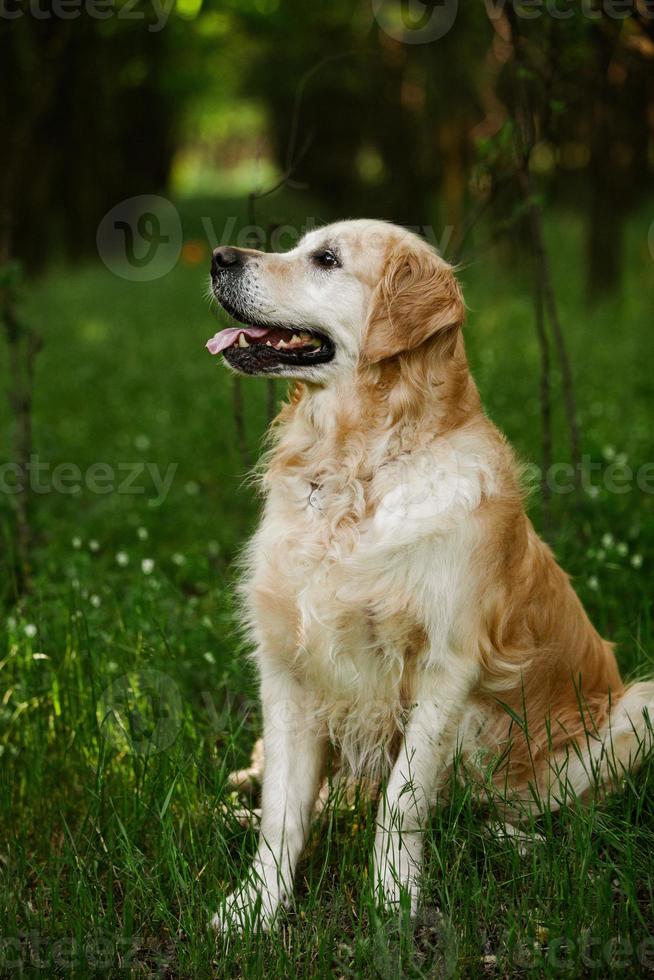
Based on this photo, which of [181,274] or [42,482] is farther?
[181,274]

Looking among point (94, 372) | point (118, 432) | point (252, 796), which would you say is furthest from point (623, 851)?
point (94, 372)

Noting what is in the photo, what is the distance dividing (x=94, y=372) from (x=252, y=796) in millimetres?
6961

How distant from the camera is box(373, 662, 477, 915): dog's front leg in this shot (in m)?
2.56

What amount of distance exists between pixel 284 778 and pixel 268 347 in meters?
1.27

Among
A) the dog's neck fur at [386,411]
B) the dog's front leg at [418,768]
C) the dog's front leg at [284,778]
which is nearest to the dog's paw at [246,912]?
the dog's front leg at [284,778]

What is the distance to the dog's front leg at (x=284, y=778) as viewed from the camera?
8.73 feet

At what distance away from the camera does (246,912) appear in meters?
2.38

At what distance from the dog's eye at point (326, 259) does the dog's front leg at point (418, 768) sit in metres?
1.26

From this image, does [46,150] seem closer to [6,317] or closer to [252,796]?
[6,317]

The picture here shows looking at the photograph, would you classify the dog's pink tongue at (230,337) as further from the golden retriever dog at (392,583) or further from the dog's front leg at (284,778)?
the dog's front leg at (284,778)

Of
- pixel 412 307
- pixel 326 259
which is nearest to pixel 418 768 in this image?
pixel 412 307

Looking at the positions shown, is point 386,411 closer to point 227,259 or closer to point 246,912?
point 227,259

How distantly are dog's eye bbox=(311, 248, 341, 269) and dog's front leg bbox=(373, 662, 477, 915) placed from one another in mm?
1255

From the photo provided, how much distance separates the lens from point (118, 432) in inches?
290
